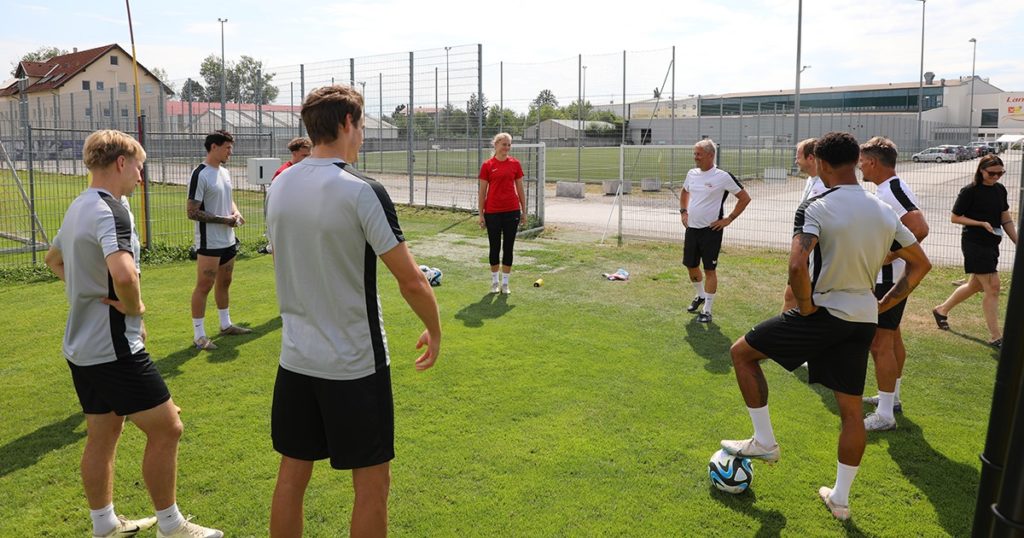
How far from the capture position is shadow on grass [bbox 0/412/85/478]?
421cm

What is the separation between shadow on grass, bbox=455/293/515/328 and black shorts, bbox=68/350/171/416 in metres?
4.42

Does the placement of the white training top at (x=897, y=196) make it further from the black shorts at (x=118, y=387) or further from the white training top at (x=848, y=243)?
the black shorts at (x=118, y=387)

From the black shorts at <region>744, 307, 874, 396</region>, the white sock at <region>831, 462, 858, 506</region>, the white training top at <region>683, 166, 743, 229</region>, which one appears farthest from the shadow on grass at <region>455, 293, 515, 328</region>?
the white sock at <region>831, 462, 858, 506</region>

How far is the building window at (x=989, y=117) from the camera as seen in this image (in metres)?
60.8

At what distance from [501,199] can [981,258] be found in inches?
208

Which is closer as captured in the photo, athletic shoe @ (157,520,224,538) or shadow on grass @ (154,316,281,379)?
athletic shoe @ (157,520,224,538)

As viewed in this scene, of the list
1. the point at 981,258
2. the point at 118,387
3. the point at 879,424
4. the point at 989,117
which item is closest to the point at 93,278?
the point at 118,387

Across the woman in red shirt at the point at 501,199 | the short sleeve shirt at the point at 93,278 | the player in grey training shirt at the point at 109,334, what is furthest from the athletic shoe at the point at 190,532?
the woman in red shirt at the point at 501,199

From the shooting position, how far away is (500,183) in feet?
29.1

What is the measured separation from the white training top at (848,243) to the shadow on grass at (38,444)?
475 cm

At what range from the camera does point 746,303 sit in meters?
8.58

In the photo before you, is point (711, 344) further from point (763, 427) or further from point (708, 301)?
point (763, 427)

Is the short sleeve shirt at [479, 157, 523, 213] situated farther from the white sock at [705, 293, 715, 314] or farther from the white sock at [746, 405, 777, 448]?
the white sock at [746, 405, 777, 448]

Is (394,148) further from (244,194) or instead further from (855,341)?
(855,341)
